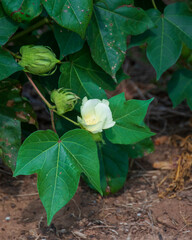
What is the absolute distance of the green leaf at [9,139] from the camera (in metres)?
1.10

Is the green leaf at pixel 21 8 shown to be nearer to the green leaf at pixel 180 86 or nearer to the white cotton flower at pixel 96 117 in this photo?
the white cotton flower at pixel 96 117

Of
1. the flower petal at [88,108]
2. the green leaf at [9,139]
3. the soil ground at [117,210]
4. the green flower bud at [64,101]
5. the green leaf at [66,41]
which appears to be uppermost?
the green leaf at [66,41]

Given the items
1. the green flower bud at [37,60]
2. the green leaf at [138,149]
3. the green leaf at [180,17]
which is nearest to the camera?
the green flower bud at [37,60]

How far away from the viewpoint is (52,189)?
2.97 feet

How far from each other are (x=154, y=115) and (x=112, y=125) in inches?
40.0

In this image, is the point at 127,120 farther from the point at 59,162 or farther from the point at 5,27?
the point at 5,27

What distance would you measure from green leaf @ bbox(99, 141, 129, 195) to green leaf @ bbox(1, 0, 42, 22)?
0.58 metres

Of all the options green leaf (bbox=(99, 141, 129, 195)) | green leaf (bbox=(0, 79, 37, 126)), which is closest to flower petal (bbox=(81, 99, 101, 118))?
green leaf (bbox=(0, 79, 37, 126))

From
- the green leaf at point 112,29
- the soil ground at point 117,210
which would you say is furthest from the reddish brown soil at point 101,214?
the green leaf at point 112,29

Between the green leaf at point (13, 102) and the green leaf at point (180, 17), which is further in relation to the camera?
the green leaf at point (180, 17)

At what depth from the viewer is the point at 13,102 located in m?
1.14

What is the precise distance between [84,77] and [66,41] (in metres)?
0.13

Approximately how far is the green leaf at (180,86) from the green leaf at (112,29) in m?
0.44

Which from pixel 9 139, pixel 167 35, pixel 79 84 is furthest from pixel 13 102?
pixel 167 35
